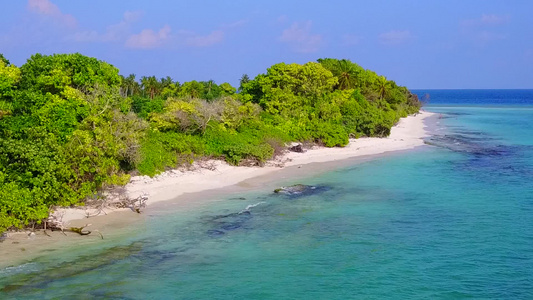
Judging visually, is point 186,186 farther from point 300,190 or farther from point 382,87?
point 382,87

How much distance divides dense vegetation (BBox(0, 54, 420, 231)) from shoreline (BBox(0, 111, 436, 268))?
79cm

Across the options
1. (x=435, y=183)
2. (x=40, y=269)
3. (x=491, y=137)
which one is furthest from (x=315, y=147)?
(x=40, y=269)

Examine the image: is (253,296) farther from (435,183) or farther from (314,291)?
(435,183)

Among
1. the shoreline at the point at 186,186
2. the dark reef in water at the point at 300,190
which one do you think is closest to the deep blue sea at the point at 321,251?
the dark reef in water at the point at 300,190

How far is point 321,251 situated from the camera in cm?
1917

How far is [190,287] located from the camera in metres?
16.0

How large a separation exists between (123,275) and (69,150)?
8814mm

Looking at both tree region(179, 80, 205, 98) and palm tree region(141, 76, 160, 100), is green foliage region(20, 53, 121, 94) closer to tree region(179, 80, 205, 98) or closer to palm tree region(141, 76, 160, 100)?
tree region(179, 80, 205, 98)

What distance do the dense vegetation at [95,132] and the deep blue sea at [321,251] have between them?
387 cm

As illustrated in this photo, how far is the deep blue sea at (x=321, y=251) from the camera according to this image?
623 inches

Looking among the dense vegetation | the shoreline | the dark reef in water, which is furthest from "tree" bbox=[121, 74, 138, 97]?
the dark reef in water

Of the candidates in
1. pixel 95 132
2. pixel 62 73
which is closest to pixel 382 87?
pixel 62 73

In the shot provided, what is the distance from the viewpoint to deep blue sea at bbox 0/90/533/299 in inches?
623

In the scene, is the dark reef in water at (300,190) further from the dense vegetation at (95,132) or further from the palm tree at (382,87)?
the palm tree at (382,87)
